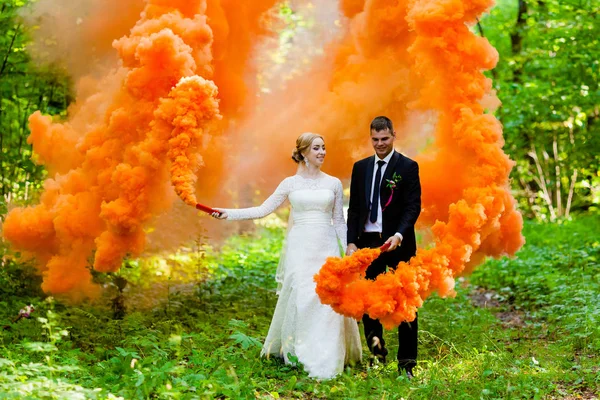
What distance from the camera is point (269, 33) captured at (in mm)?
8203

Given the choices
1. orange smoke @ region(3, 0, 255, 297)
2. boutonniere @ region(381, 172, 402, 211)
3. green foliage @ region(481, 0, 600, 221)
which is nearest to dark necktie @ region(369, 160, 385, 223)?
boutonniere @ region(381, 172, 402, 211)

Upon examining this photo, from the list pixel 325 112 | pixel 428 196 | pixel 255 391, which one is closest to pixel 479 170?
pixel 428 196

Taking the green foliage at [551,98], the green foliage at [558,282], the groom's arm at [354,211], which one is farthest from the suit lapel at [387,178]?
the green foliage at [551,98]

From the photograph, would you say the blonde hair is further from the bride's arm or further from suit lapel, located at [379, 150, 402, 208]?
suit lapel, located at [379, 150, 402, 208]

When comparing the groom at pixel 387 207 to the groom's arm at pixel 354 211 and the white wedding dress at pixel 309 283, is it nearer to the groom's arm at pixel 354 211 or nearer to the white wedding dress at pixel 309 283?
the groom's arm at pixel 354 211

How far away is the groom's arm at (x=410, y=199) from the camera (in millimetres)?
5816

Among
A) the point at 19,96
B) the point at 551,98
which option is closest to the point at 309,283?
the point at 19,96

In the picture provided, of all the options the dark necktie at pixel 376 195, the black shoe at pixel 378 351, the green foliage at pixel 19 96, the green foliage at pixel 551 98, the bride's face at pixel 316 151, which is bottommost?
the black shoe at pixel 378 351

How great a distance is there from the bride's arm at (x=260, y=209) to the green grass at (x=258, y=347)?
1.02m

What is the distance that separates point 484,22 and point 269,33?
39.4ft

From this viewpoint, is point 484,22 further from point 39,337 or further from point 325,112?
point 39,337

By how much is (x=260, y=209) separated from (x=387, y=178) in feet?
3.91

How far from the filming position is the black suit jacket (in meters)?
5.85

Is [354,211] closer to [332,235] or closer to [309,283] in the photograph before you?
[332,235]
